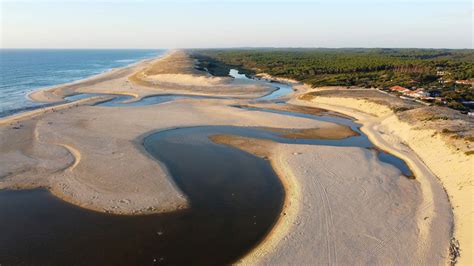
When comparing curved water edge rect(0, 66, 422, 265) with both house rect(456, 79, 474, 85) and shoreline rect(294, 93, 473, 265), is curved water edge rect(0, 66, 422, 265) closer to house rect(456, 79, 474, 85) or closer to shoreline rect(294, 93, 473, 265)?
shoreline rect(294, 93, 473, 265)

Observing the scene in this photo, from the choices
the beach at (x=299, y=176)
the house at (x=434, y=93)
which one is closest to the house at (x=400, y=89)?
the house at (x=434, y=93)

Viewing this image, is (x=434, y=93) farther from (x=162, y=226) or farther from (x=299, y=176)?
(x=162, y=226)

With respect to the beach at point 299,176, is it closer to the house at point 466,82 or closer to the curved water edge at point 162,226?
the curved water edge at point 162,226

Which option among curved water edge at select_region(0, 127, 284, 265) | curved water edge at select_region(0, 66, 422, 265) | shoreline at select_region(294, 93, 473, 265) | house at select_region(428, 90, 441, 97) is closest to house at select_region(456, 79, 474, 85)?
house at select_region(428, 90, 441, 97)

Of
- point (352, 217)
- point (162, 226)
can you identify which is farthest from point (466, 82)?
point (162, 226)

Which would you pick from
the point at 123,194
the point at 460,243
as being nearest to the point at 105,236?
the point at 123,194

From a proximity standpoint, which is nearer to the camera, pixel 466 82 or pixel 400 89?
pixel 400 89

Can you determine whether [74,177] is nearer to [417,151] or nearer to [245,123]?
[245,123]

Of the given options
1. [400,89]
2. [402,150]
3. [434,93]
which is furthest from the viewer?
[400,89]
